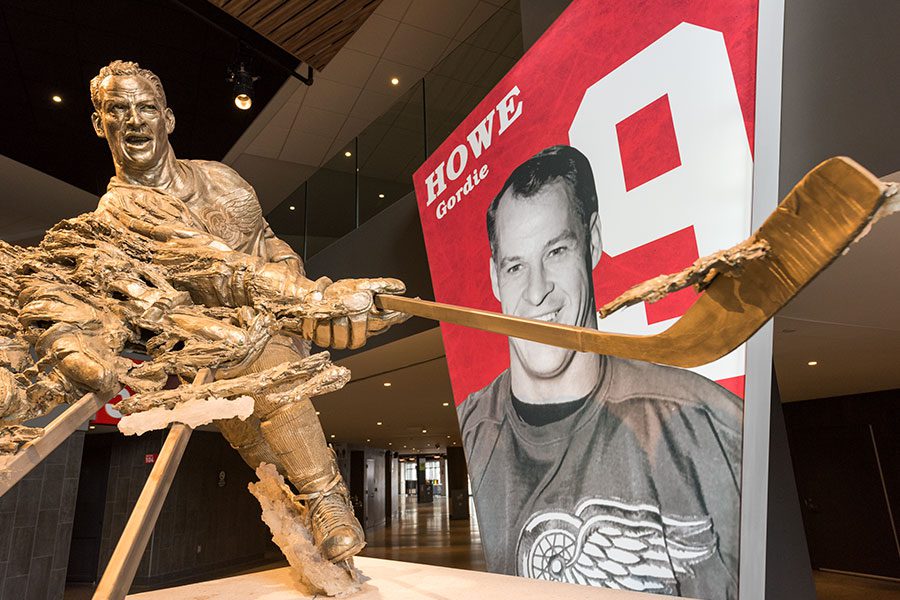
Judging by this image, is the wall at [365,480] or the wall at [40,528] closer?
the wall at [40,528]

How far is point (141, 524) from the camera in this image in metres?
0.89

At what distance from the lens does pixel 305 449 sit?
4.31ft

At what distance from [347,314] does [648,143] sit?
1445 mm

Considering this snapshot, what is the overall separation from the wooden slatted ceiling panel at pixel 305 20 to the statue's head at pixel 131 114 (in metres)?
2.57

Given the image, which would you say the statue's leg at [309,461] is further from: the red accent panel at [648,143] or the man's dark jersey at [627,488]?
the red accent panel at [648,143]

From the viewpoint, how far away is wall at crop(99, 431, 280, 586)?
753 centimetres

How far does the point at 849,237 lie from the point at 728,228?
50.9 inches

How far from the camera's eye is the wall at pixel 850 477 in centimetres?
610

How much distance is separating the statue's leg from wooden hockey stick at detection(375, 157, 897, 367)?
0.73 meters

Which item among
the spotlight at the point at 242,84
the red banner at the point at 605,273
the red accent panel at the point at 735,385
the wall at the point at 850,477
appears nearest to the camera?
the red accent panel at the point at 735,385

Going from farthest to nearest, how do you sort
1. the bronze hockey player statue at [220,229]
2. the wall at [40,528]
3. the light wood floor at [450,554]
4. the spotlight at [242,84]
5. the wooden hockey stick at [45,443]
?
1. the light wood floor at [450,554]
2. the wall at [40,528]
3. the spotlight at [242,84]
4. the bronze hockey player statue at [220,229]
5. the wooden hockey stick at [45,443]

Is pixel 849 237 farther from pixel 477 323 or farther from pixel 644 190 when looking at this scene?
pixel 644 190

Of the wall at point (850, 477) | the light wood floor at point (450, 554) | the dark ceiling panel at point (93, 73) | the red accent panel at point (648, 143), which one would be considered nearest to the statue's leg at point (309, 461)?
the red accent panel at point (648, 143)

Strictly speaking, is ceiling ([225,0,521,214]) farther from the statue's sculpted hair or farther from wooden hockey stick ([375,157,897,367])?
wooden hockey stick ([375,157,897,367])
